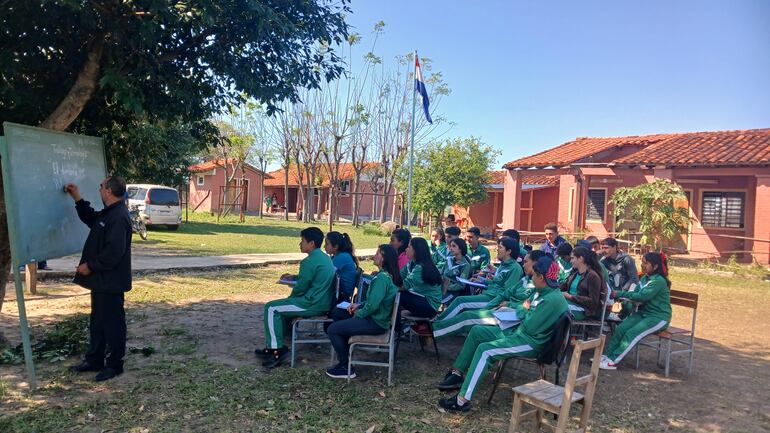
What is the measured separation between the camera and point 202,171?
4181 centimetres

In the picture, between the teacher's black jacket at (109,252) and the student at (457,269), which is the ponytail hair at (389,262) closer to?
the student at (457,269)

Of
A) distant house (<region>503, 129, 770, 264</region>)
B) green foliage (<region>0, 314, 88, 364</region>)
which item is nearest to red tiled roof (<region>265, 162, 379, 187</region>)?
A: distant house (<region>503, 129, 770, 264</region>)

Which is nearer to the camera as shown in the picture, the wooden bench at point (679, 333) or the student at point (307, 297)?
the student at point (307, 297)

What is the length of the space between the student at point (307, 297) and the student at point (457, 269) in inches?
71.5

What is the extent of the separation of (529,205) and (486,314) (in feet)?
67.8

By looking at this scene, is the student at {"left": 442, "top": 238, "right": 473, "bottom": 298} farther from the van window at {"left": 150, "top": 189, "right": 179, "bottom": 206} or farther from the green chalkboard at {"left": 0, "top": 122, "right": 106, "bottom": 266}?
the van window at {"left": 150, "top": 189, "right": 179, "bottom": 206}

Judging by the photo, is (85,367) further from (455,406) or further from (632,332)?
(632,332)

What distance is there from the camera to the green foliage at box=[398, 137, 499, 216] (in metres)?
23.3

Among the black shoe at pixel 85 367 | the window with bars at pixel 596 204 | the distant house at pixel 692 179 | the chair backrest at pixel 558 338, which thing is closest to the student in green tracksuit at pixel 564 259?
the chair backrest at pixel 558 338

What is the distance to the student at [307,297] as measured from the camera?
17.6ft

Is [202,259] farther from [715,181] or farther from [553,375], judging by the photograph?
[715,181]

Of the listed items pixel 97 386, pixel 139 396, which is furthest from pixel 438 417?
pixel 97 386

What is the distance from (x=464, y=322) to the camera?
550 centimetres

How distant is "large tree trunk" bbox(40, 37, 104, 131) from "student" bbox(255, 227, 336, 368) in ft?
8.78
